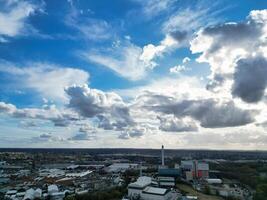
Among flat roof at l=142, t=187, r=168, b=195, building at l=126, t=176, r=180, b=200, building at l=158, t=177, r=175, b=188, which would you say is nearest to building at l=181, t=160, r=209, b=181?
building at l=158, t=177, r=175, b=188

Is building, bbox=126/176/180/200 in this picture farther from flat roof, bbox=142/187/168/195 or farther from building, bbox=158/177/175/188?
building, bbox=158/177/175/188

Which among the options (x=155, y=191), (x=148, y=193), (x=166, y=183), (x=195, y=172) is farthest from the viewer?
(x=195, y=172)

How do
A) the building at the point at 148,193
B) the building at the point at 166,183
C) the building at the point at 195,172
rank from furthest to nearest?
the building at the point at 195,172 < the building at the point at 166,183 < the building at the point at 148,193

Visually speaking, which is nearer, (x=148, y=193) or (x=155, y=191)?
(x=148, y=193)

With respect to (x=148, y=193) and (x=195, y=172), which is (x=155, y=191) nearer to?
(x=148, y=193)

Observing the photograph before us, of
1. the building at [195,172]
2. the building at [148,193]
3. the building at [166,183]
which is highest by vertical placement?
the building at [195,172]

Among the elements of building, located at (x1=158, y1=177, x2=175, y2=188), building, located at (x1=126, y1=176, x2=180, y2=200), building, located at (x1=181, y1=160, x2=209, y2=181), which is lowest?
building, located at (x1=126, y1=176, x2=180, y2=200)

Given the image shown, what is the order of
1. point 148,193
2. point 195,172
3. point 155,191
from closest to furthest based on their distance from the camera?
point 148,193
point 155,191
point 195,172

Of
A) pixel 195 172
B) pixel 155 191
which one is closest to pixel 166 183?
pixel 155 191

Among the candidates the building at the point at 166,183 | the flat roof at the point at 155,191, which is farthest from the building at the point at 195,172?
the flat roof at the point at 155,191

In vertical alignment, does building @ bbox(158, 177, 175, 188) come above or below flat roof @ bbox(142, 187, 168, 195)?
above

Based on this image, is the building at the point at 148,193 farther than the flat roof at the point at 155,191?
No

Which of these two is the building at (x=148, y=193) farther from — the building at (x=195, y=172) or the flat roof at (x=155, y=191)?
the building at (x=195, y=172)

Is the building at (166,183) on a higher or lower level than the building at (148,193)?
higher
